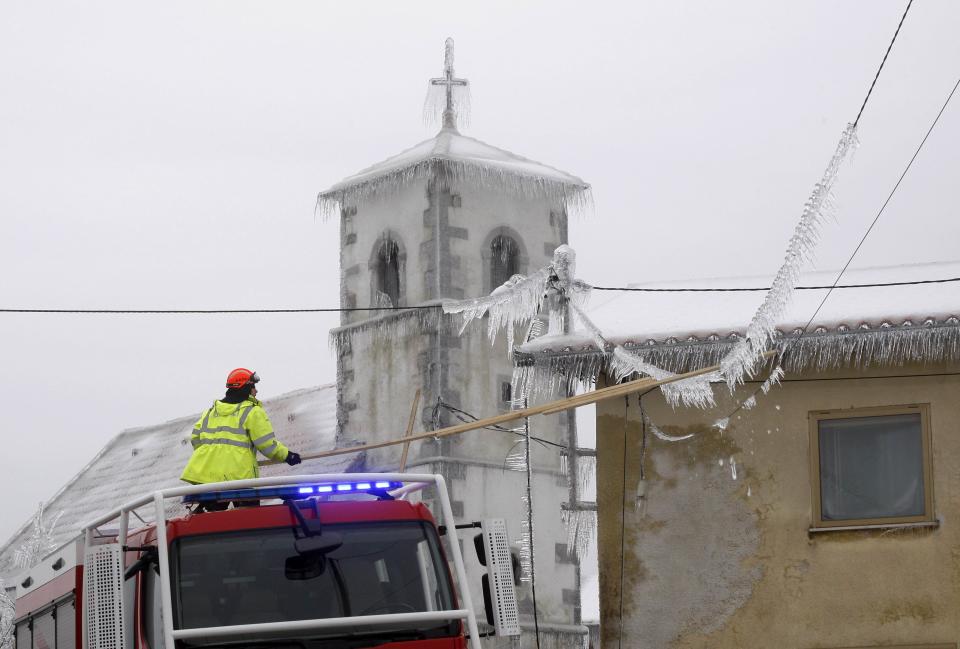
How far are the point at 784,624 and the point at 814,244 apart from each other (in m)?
3.39

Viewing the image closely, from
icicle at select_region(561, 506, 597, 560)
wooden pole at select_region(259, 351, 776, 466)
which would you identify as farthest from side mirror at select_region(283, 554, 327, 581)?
icicle at select_region(561, 506, 597, 560)

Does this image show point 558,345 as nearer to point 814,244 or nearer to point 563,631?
point 814,244

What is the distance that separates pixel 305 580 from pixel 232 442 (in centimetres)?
205

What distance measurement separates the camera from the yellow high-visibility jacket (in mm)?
12055

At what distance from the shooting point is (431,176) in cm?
4100

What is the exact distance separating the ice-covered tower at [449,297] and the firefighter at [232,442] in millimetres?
26943

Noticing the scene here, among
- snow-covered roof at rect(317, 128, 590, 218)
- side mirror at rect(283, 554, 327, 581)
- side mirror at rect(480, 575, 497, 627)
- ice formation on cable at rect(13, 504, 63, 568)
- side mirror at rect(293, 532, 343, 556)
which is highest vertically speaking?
snow-covered roof at rect(317, 128, 590, 218)

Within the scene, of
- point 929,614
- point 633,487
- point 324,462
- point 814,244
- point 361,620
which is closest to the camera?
point 361,620

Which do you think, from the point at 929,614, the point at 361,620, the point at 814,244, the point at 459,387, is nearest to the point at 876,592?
the point at 929,614

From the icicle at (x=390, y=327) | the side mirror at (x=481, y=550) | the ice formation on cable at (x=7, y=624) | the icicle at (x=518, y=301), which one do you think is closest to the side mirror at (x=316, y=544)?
the side mirror at (x=481, y=550)

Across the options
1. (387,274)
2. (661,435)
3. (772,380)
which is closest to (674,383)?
(661,435)

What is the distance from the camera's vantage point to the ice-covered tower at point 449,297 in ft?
132

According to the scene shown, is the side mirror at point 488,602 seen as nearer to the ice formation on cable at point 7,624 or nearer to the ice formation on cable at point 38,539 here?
the ice formation on cable at point 7,624

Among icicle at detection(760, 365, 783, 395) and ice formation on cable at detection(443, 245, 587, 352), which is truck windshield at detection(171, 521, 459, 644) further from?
ice formation on cable at detection(443, 245, 587, 352)
